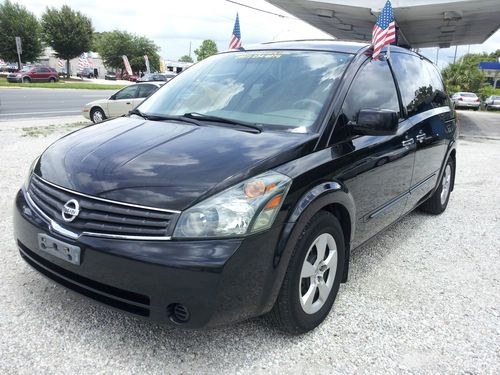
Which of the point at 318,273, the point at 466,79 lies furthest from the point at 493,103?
the point at 318,273

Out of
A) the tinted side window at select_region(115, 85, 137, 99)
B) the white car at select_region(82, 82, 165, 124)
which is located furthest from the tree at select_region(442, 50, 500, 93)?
the tinted side window at select_region(115, 85, 137, 99)

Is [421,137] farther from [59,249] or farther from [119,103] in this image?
[119,103]

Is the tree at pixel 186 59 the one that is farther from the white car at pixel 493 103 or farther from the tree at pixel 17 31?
the white car at pixel 493 103

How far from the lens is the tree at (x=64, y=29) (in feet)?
172

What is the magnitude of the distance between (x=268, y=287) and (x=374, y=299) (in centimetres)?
126

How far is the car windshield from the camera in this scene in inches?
118

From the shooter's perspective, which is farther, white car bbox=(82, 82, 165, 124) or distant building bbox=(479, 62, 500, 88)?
distant building bbox=(479, 62, 500, 88)

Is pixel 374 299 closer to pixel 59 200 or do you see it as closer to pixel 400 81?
pixel 400 81

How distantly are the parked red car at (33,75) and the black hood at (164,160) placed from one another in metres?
40.3

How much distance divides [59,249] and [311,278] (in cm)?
142

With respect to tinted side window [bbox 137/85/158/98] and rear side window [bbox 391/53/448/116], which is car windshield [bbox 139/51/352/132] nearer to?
rear side window [bbox 391/53/448/116]

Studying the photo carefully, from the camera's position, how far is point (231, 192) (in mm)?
2260

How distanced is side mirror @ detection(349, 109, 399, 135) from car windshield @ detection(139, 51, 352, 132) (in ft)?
0.88

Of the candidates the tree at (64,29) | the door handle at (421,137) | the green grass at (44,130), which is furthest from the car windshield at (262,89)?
the tree at (64,29)
